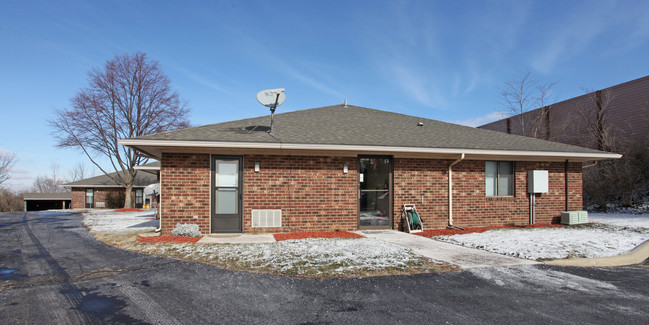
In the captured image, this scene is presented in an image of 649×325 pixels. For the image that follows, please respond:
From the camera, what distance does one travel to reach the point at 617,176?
648 inches

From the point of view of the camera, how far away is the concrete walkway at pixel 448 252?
19.4 ft

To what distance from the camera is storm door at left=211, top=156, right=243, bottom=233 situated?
877 centimetres

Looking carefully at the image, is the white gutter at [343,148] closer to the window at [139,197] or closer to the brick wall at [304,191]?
the brick wall at [304,191]

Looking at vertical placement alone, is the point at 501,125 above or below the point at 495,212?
above

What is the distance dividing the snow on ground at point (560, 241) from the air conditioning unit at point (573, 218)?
450 mm

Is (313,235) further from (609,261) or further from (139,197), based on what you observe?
(139,197)

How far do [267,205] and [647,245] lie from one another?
848 cm

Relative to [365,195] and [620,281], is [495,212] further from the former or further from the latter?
[620,281]

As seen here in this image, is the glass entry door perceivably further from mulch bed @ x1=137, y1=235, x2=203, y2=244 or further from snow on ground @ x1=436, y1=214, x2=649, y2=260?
mulch bed @ x1=137, y1=235, x2=203, y2=244

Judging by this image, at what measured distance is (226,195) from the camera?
8.83m

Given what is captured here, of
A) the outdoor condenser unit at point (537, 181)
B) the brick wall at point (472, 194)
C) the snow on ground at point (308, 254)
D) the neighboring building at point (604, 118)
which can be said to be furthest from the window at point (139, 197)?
the neighboring building at point (604, 118)

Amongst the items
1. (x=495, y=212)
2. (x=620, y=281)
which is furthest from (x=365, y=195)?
(x=620, y=281)

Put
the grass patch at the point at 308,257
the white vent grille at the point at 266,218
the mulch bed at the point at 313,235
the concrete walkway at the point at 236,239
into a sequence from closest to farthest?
1. the grass patch at the point at 308,257
2. the concrete walkway at the point at 236,239
3. the mulch bed at the point at 313,235
4. the white vent grille at the point at 266,218

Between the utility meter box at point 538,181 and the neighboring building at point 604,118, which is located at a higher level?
the neighboring building at point 604,118
